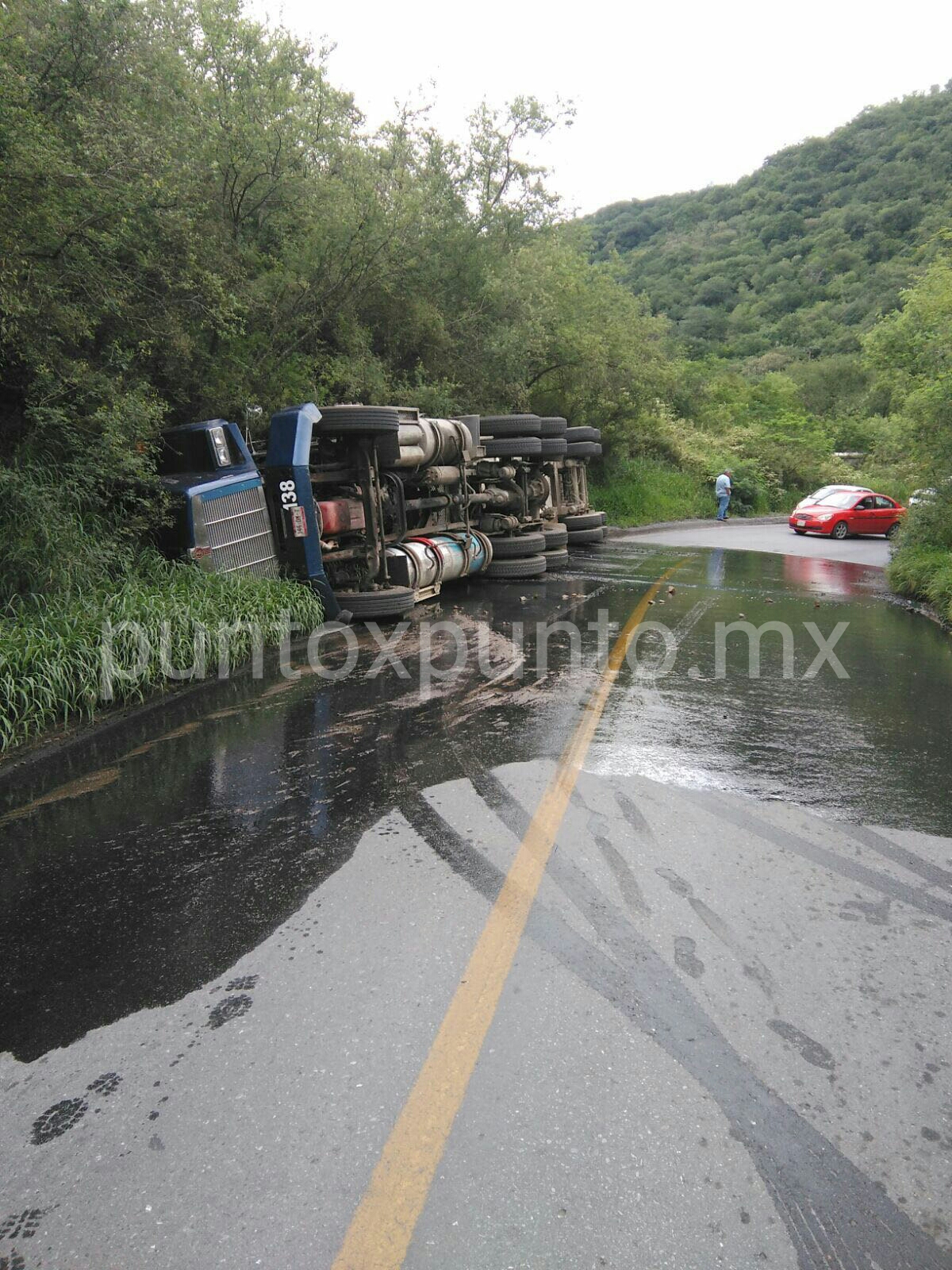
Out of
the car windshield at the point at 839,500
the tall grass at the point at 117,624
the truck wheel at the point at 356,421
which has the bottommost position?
the car windshield at the point at 839,500

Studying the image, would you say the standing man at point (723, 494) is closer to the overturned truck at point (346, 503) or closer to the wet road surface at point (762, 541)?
the wet road surface at point (762, 541)

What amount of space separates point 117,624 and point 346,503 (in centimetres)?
421

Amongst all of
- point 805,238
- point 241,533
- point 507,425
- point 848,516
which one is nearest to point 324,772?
point 241,533

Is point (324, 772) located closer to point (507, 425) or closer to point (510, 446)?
point (510, 446)

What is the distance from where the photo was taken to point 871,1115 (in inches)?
115

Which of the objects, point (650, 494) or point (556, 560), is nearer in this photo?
point (556, 560)

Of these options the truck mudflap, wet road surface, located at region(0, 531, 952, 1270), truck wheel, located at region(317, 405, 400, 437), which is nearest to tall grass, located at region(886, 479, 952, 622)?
truck wheel, located at region(317, 405, 400, 437)

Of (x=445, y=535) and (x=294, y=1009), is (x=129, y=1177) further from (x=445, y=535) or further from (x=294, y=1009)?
(x=445, y=535)

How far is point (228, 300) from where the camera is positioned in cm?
1130

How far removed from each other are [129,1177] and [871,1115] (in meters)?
2.20

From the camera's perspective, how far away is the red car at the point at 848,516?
93.8ft

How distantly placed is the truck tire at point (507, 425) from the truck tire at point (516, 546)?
6.23ft

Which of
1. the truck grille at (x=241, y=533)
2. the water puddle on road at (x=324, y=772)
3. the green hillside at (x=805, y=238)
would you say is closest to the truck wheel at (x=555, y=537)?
the water puddle on road at (x=324, y=772)

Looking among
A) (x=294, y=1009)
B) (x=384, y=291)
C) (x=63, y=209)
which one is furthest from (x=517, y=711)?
(x=384, y=291)
